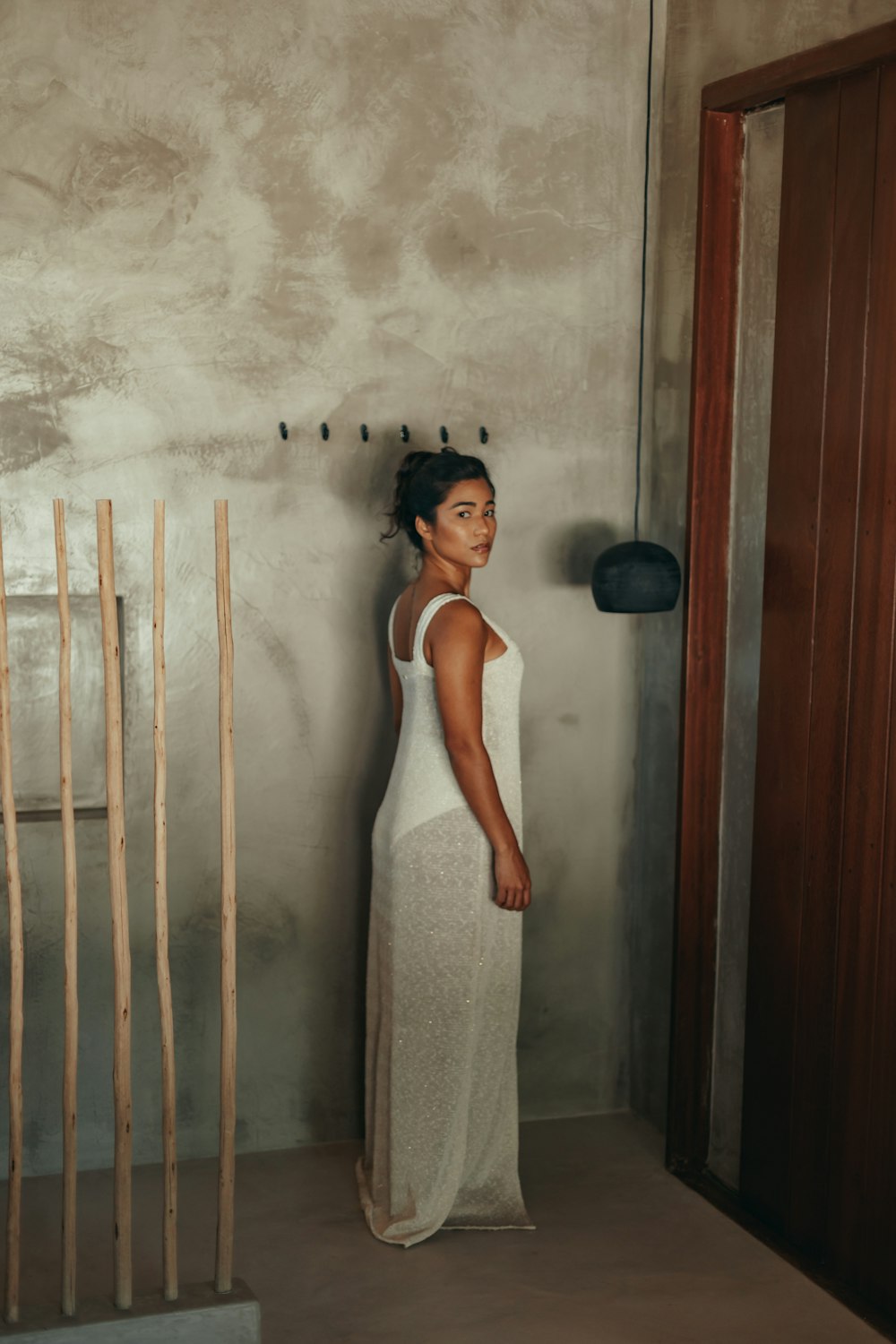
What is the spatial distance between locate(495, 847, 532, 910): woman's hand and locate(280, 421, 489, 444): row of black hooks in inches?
44.4

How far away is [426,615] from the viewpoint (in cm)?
332

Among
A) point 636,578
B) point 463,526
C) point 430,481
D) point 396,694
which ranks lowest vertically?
point 396,694

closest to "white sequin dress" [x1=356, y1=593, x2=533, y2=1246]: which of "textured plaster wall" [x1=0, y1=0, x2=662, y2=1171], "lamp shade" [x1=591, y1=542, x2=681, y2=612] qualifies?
"lamp shade" [x1=591, y1=542, x2=681, y2=612]

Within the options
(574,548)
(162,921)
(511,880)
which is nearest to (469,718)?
(511,880)

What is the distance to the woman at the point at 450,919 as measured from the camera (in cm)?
334

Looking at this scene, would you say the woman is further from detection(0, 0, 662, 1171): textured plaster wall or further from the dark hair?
detection(0, 0, 662, 1171): textured plaster wall

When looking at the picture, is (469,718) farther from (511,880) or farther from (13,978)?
(13,978)

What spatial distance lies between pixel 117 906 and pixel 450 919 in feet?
3.46

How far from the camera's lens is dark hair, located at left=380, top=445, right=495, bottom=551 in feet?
11.1

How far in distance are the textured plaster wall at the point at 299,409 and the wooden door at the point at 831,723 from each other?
0.70 metres

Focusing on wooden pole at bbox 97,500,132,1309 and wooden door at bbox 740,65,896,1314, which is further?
wooden door at bbox 740,65,896,1314

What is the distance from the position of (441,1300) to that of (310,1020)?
0.96 metres

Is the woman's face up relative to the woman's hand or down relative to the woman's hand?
up

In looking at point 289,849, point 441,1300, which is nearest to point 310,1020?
point 289,849
